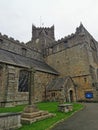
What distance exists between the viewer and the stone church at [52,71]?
19.2 m

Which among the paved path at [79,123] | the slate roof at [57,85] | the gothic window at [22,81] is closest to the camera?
the paved path at [79,123]

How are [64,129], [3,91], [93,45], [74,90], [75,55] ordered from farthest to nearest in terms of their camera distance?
[93,45], [75,55], [74,90], [3,91], [64,129]

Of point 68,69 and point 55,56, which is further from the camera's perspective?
point 55,56

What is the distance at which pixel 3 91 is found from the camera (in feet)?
58.9

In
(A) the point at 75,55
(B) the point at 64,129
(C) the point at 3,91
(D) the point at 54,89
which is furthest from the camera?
(A) the point at 75,55

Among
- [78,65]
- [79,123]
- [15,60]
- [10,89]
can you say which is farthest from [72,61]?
[79,123]

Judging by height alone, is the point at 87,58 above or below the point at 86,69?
above

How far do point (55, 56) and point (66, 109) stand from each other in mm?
21016

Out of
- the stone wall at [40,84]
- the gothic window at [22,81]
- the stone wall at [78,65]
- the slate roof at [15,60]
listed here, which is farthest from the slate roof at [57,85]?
the gothic window at [22,81]

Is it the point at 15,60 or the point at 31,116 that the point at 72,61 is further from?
the point at 31,116

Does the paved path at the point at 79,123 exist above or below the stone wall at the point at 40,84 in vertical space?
below

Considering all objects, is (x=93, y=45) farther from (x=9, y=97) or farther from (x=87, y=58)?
(x=9, y=97)

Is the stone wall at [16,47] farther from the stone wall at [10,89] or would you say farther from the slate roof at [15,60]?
the stone wall at [10,89]

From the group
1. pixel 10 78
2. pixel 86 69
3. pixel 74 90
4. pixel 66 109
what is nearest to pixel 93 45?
pixel 86 69
